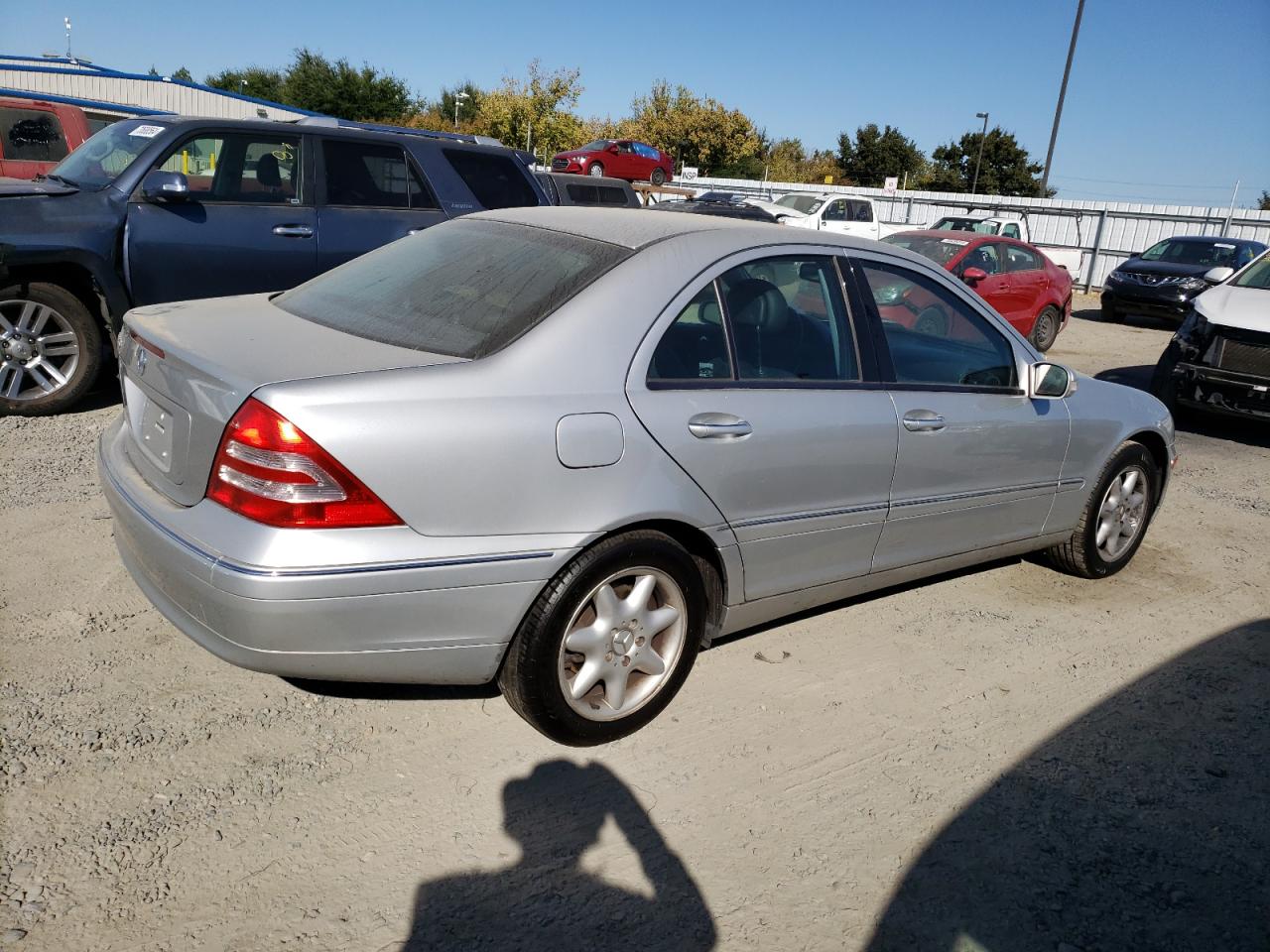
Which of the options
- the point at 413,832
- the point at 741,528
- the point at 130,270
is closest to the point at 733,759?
the point at 741,528

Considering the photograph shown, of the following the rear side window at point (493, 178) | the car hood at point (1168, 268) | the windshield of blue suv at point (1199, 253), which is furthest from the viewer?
the windshield of blue suv at point (1199, 253)

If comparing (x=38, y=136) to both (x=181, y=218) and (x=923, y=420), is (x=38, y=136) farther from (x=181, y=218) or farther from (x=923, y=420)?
(x=923, y=420)

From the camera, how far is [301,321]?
3.26 meters

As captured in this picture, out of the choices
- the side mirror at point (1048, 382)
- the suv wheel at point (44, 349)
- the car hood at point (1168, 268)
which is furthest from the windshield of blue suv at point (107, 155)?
the car hood at point (1168, 268)

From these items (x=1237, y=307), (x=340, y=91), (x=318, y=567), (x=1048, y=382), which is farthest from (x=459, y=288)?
(x=340, y=91)

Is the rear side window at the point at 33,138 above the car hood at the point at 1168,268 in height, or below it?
above

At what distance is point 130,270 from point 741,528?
182 inches

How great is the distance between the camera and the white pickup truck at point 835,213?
22.9 metres

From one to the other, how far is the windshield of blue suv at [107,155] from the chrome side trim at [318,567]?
172 inches

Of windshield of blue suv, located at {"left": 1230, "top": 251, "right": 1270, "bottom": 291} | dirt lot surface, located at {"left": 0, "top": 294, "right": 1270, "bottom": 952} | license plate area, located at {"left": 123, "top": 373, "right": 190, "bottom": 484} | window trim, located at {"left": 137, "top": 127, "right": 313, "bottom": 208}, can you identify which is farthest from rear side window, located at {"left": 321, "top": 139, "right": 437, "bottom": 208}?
windshield of blue suv, located at {"left": 1230, "top": 251, "right": 1270, "bottom": 291}

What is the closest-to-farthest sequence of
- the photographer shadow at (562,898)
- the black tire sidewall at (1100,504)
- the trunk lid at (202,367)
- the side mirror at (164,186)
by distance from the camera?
the photographer shadow at (562,898) < the trunk lid at (202,367) < the black tire sidewall at (1100,504) < the side mirror at (164,186)

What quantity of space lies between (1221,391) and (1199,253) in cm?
1219

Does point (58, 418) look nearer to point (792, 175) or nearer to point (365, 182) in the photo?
point (365, 182)

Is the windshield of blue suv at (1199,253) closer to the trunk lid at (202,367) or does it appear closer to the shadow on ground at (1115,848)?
the shadow on ground at (1115,848)
